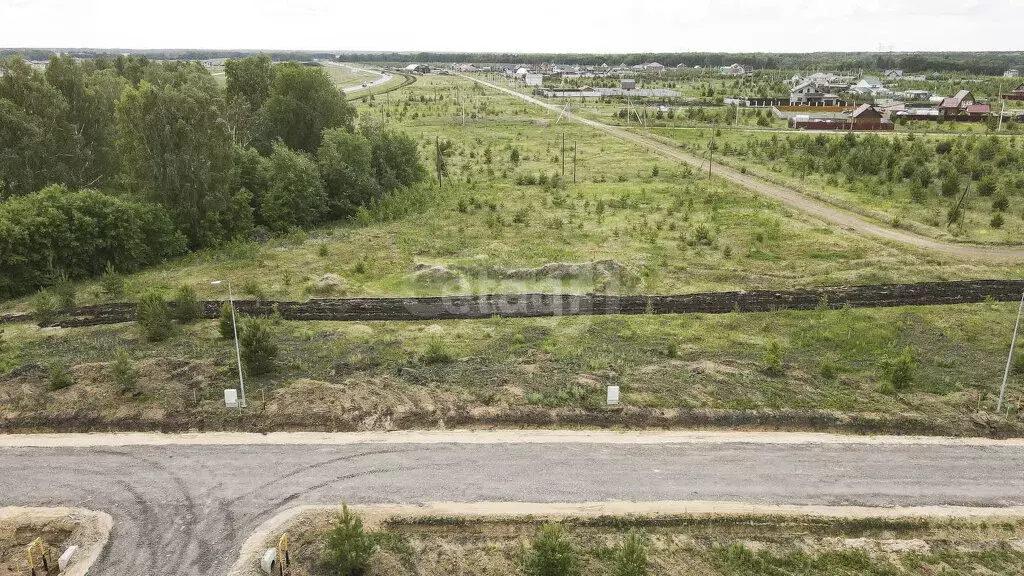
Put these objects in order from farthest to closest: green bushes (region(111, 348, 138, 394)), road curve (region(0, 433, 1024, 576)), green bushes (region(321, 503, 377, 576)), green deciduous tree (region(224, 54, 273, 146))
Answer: green deciduous tree (region(224, 54, 273, 146)) → green bushes (region(111, 348, 138, 394)) → road curve (region(0, 433, 1024, 576)) → green bushes (region(321, 503, 377, 576))

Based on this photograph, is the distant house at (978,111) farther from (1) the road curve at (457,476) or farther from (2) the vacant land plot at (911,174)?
(1) the road curve at (457,476)

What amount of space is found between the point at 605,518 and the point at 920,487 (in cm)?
864

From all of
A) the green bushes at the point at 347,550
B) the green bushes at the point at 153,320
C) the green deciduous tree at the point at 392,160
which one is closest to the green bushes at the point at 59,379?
the green bushes at the point at 153,320

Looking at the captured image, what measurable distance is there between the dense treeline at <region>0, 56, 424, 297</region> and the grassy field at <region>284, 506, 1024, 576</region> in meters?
24.8

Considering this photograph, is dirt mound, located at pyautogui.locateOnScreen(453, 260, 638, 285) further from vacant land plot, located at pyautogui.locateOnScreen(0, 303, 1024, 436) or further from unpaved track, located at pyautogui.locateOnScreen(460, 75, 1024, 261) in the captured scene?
unpaved track, located at pyautogui.locateOnScreen(460, 75, 1024, 261)

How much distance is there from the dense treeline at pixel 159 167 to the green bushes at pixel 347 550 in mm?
25296

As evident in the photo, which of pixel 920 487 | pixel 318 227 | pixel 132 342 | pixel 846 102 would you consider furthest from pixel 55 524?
pixel 846 102

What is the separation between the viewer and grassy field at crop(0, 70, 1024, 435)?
20750 mm

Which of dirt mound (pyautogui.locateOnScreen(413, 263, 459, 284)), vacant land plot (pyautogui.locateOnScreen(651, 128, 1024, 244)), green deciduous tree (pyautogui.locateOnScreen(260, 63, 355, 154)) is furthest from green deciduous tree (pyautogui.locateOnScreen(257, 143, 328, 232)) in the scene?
vacant land plot (pyautogui.locateOnScreen(651, 128, 1024, 244))

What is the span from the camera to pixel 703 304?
29.6 meters

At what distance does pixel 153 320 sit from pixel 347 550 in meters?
16.2

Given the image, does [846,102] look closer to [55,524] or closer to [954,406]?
[954,406]

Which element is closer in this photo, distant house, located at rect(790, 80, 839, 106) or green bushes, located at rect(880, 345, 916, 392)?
green bushes, located at rect(880, 345, 916, 392)

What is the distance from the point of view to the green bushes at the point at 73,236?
30781 millimetres
